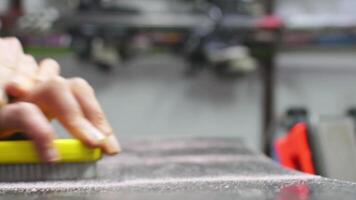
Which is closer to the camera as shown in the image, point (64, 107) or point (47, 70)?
point (64, 107)

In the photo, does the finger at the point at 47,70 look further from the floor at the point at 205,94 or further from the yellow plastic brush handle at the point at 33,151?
the floor at the point at 205,94

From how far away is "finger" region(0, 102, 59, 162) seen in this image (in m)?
0.49

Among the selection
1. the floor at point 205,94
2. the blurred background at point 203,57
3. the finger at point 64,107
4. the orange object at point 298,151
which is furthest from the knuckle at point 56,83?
the floor at point 205,94

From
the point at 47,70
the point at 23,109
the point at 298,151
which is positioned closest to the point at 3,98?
the point at 23,109

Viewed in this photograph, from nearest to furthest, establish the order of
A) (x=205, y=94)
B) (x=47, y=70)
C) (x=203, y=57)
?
(x=47, y=70)
(x=203, y=57)
(x=205, y=94)

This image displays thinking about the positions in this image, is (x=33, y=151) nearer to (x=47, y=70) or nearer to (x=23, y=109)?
(x=23, y=109)

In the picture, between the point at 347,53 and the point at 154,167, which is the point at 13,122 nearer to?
the point at 154,167

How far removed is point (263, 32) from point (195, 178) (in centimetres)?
108

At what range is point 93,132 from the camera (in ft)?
1.72

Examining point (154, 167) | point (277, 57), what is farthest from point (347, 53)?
point (154, 167)

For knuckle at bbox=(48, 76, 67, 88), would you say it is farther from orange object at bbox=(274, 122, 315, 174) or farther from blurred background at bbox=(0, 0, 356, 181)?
blurred background at bbox=(0, 0, 356, 181)

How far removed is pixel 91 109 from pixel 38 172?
8 cm

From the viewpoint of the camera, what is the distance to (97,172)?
540mm

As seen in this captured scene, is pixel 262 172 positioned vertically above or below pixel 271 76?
below
